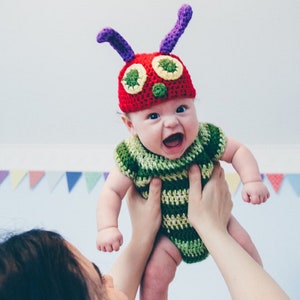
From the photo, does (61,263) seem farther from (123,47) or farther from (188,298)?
(188,298)

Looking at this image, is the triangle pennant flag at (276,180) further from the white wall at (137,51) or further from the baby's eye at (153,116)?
the baby's eye at (153,116)

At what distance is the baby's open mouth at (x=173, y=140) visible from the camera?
781 mm

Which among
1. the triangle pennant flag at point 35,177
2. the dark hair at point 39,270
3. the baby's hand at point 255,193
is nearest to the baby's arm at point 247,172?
the baby's hand at point 255,193

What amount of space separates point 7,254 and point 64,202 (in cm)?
109

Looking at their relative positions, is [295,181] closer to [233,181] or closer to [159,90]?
[233,181]

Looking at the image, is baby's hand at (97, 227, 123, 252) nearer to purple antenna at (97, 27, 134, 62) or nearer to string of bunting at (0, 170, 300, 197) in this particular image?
purple antenna at (97, 27, 134, 62)

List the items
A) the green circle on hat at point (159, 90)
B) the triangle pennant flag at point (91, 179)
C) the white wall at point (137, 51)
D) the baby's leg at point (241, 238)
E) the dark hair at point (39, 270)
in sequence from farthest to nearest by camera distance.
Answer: the triangle pennant flag at point (91, 179) < the white wall at point (137, 51) < the baby's leg at point (241, 238) < the green circle on hat at point (159, 90) < the dark hair at point (39, 270)

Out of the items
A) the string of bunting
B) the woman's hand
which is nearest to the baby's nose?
the woman's hand

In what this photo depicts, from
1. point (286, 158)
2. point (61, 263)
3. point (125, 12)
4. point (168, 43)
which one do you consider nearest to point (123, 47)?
point (168, 43)

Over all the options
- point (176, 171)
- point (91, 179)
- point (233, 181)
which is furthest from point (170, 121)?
point (91, 179)

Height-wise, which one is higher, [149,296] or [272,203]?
[149,296]

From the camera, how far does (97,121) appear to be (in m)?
1.65

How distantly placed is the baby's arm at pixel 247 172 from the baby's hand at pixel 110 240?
22 centimetres

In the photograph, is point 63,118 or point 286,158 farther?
point 63,118
